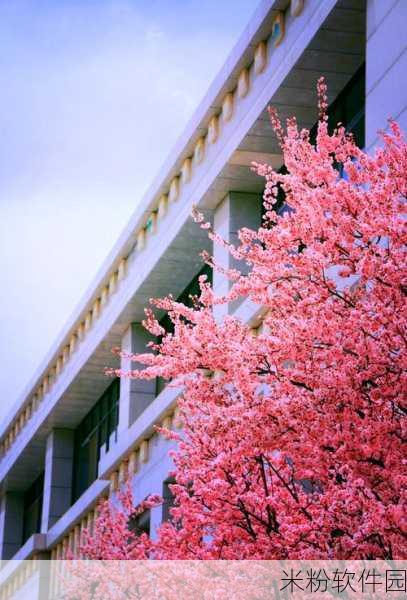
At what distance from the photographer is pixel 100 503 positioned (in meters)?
30.5

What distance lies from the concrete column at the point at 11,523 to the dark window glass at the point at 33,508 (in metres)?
0.21

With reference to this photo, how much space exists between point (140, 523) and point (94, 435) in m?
8.24

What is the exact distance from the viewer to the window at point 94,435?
113ft

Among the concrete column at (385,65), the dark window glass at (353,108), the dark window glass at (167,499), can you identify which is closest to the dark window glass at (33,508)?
the dark window glass at (167,499)

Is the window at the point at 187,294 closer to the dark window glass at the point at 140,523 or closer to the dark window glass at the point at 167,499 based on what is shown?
the dark window glass at the point at 140,523

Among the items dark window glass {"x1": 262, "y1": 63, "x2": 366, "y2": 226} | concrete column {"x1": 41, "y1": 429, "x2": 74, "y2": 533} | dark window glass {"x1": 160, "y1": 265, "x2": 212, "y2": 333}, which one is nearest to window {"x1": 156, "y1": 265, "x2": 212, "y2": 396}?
dark window glass {"x1": 160, "y1": 265, "x2": 212, "y2": 333}

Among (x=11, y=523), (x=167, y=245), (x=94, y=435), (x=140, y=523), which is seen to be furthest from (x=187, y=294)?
(x=11, y=523)

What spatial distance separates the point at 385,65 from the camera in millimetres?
17625

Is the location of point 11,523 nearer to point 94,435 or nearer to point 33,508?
point 33,508

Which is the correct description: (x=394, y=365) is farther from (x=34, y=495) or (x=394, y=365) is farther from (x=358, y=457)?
(x=34, y=495)

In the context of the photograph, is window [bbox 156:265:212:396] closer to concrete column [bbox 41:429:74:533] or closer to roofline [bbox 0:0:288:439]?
roofline [bbox 0:0:288:439]

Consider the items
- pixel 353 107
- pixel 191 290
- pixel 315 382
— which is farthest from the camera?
pixel 191 290

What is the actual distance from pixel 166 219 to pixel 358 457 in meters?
16.2

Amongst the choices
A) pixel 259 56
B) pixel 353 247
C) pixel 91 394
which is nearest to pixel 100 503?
pixel 91 394
